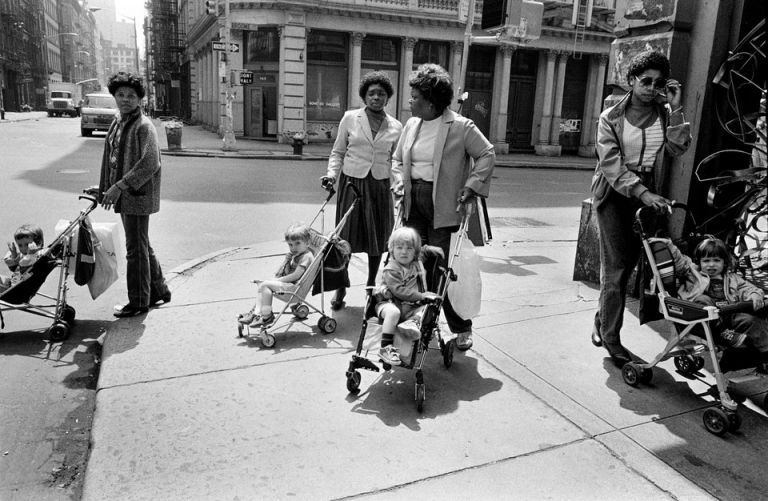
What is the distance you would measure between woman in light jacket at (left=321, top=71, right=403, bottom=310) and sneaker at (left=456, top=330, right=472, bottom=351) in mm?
1321

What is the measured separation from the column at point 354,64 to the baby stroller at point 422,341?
77.9 ft

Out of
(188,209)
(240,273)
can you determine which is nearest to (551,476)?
(240,273)

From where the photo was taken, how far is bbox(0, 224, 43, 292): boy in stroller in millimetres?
5168

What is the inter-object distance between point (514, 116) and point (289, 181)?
1793 cm

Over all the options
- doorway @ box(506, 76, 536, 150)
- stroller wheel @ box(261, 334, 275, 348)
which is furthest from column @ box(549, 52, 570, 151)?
stroller wheel @ box(261, 334, 275, 348)

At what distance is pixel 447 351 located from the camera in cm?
455

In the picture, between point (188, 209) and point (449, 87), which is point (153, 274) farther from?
point (188, 209)

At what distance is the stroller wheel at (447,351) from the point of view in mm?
4543

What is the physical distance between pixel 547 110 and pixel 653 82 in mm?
27534

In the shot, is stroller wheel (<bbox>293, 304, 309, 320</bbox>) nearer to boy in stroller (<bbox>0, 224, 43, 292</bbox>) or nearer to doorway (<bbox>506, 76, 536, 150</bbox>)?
boy in stroller (<bbox>0, 224, 43, 292</bbox>)

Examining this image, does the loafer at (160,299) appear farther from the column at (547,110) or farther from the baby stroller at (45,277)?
the column at (547,110)

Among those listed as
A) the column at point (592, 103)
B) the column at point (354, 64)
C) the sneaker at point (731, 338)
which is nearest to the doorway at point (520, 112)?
the column at point (592, 103)

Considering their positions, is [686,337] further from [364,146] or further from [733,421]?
[364,146]

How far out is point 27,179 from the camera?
14219 millimetres
